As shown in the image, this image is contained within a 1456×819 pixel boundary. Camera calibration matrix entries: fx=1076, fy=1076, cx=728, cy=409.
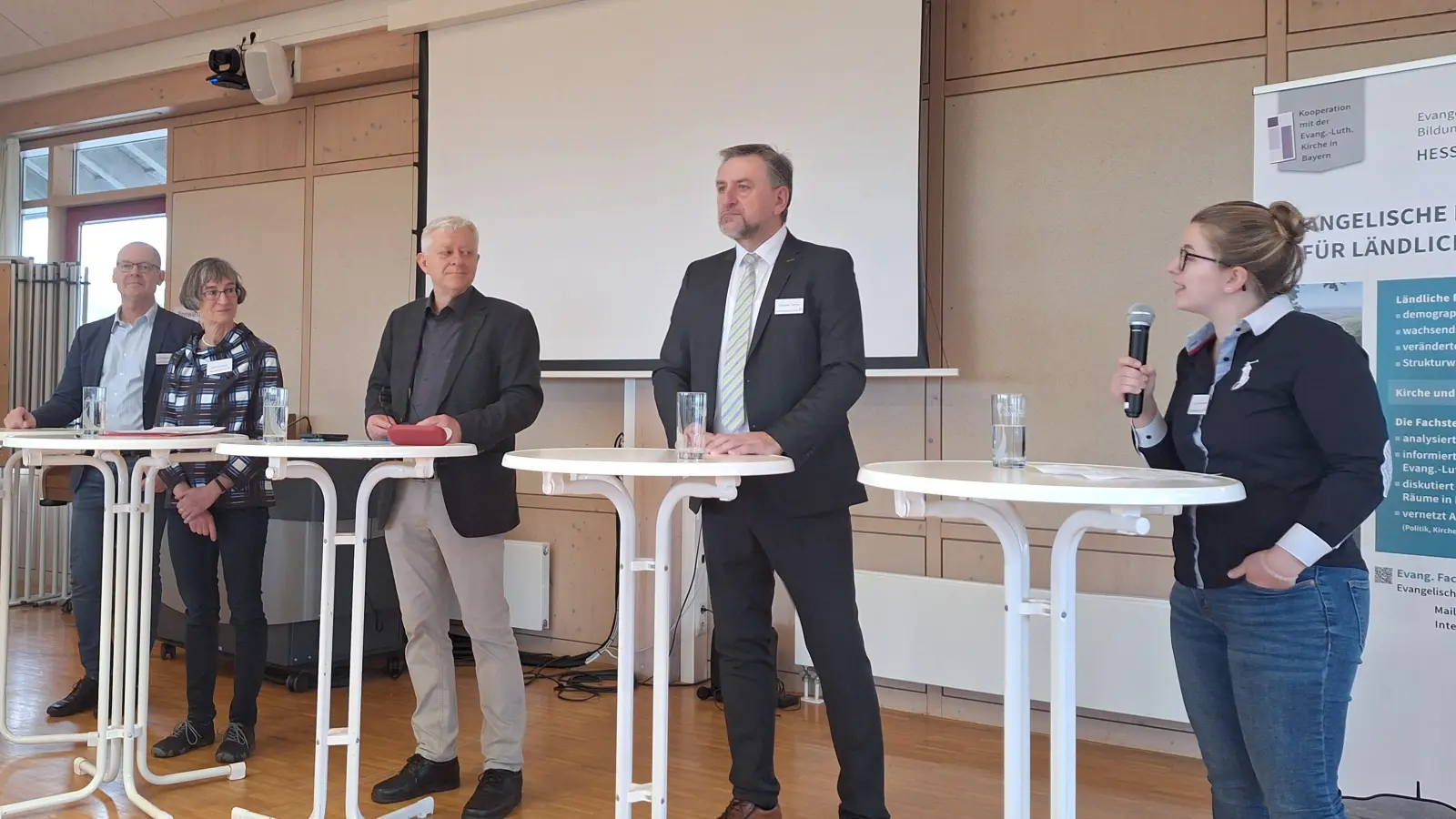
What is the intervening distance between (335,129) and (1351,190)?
452 centimetres

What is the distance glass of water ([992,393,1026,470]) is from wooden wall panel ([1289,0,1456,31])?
2.21 meters

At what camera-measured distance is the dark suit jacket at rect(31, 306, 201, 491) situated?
3510 millimetres

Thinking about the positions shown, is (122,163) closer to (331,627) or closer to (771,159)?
(331,627)

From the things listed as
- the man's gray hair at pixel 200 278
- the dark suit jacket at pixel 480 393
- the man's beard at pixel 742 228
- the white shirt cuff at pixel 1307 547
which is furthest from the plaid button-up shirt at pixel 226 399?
the white shirt cuff at pixel 1307 547

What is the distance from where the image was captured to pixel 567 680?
428 cm

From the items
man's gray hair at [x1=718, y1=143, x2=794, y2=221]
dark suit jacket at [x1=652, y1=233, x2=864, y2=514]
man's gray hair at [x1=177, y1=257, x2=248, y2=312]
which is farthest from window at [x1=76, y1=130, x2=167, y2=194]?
dark suit jacket at [x1=652, y1=233, x2=864, y2=514]

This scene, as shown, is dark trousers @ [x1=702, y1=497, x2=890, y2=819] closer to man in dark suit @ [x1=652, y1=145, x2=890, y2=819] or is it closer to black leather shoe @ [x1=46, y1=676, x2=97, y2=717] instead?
man in dark suit @ [x1=652, y1=145, x2=890, y2=819]

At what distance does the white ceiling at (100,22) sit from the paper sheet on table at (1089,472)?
4.64m

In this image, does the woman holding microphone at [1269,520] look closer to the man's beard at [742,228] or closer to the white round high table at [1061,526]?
the white round high table at [1061,526]

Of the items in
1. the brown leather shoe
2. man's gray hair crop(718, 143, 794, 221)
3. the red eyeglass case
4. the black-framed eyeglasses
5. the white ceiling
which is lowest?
the brown leather shoe

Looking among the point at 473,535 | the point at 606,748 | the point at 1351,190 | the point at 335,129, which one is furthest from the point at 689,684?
the point at 335,129

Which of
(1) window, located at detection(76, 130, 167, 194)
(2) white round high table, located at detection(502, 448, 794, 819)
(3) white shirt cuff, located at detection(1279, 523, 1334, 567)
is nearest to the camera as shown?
(3) white shirt cuff, located at detection(1279, 523, 1334, 567)

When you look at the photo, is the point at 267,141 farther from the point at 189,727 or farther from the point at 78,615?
the point at 189,727

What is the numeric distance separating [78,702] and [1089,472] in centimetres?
360
